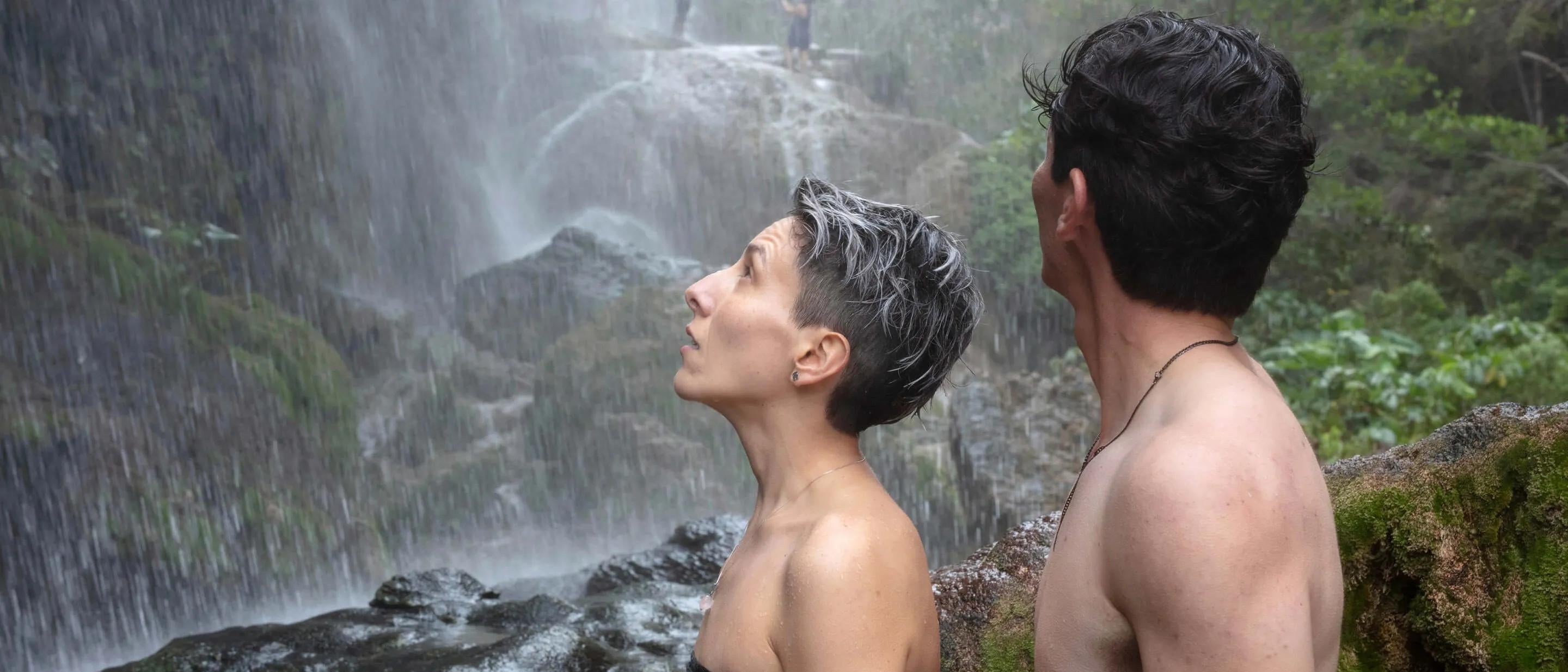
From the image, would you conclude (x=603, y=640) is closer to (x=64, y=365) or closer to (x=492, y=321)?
(x=64, y=365)

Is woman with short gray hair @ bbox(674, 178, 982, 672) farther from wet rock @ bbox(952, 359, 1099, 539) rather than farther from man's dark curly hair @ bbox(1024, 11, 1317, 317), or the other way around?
wet rock @ bbox(952, 359, 1099, 539)

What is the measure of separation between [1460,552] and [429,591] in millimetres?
4162

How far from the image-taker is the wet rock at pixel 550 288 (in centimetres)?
1195

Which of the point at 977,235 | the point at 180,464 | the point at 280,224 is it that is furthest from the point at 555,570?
the point at 977,235

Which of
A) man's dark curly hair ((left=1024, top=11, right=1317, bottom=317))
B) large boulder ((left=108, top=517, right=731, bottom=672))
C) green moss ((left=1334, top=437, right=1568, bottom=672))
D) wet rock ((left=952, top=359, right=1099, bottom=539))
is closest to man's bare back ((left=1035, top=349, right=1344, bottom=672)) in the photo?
man's dark curly hair ((left=1024, top=11, right=1317, bottom=317))

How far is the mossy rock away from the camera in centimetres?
177

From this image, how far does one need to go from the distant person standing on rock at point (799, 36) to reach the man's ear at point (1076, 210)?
1571 centimetres

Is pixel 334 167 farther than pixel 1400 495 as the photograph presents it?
Yes

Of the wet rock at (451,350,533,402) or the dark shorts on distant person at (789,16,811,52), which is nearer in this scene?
the wet rock at (451,350,533,402)

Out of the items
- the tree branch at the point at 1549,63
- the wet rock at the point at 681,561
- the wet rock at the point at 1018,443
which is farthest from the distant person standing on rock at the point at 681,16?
the wet rock at the point at 681,561

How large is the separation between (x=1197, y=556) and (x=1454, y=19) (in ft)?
34.0

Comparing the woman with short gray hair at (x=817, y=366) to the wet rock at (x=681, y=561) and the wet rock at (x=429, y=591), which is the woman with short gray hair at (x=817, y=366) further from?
the wet rock at (x=681, y=561)

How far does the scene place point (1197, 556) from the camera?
3.49 ft

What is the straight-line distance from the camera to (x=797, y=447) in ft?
6.06
